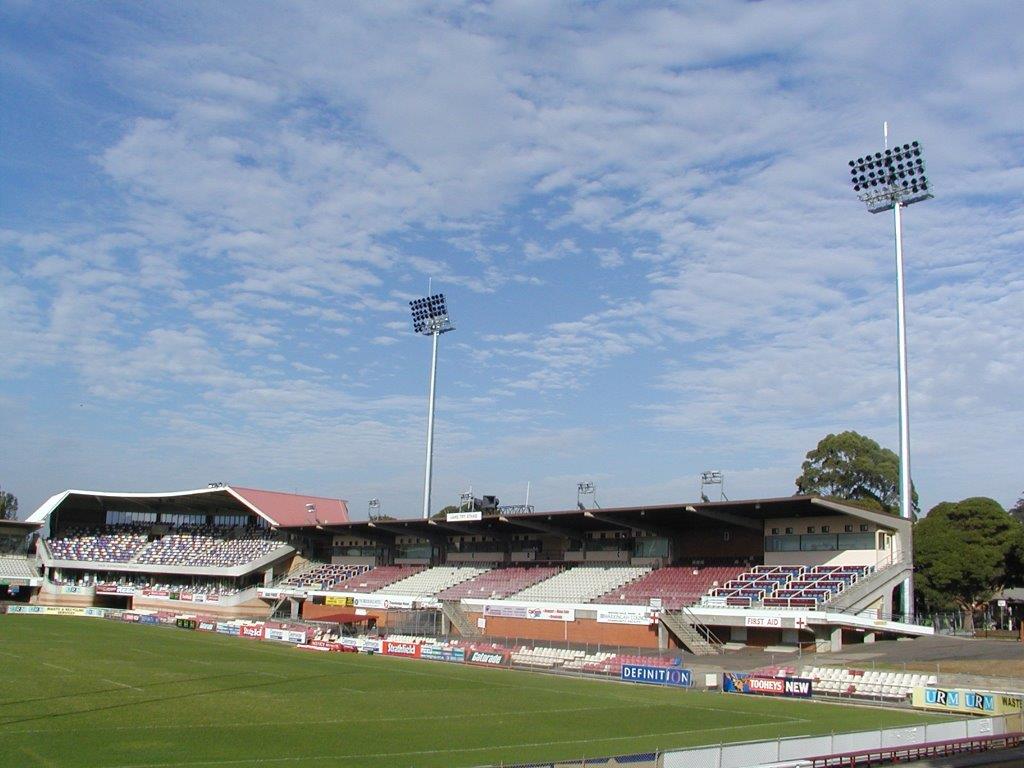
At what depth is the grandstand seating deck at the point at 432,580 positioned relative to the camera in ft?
226

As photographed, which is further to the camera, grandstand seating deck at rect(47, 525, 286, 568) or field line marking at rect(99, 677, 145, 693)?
grandstand seating deck at rect(47, 525, 286, 568)

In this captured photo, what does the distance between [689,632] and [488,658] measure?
1068 cm

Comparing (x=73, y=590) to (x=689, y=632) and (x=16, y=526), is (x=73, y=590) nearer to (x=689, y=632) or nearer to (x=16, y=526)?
(x=16, y=526)

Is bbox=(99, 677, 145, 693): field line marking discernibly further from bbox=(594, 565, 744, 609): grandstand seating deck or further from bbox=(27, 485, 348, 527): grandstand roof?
bbox=(27, 485, 348, 527): grandstand roof

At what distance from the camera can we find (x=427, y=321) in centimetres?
8250

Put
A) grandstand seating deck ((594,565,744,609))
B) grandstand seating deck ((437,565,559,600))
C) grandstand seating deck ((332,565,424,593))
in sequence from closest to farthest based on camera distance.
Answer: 1. grandstand seating deck ((594,565,744,609))
2. grandstand seating deck ((437,565,559,600))
3. grandstand seating deck ((332,565,424,593))

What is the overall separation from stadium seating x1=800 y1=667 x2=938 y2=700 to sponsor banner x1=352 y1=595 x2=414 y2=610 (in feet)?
109

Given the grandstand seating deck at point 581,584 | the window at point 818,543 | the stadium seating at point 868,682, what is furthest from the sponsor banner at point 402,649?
the stadium seating at point 868,682

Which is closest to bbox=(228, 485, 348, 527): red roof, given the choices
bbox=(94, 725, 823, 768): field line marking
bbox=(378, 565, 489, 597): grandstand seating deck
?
bbox=(378, 565, 489, 597): grandstand seating deck

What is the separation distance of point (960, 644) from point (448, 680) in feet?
78.8

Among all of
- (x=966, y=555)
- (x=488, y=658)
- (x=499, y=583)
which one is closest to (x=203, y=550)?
(x=499, y=583)

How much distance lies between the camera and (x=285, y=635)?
6094 cm

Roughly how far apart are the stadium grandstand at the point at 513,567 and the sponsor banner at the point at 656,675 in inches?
299

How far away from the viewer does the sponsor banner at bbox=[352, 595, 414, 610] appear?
214 ft
